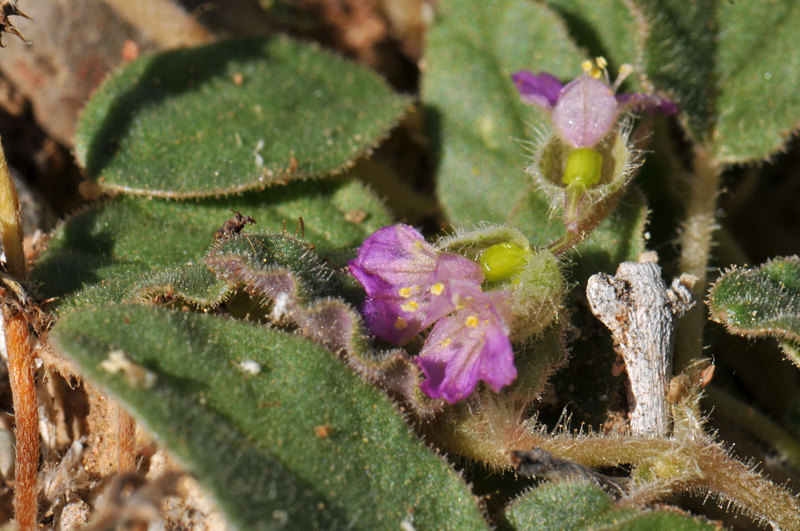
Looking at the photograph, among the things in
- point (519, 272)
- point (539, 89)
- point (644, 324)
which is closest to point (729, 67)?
point (539, 89)

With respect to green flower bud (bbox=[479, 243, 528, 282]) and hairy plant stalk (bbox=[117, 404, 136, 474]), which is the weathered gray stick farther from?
hairy plant stalk (bbox=[117, 404, 136, 474])

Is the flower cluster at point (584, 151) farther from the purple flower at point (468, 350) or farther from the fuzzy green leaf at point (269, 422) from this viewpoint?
the fuzzy green leaf at point (269, 422)

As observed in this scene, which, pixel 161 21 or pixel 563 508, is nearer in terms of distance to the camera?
pixel 563 508

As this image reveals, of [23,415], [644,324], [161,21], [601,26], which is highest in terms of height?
[601,26]

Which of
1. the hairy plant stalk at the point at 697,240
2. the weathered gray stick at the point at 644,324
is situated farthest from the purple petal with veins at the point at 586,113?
the hairy plant stalk at the point at 697,240

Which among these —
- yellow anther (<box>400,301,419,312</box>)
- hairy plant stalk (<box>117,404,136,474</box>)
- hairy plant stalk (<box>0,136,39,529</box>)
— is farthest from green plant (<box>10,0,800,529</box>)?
hairy plant stalk (<box>117,404,136,474</box>)

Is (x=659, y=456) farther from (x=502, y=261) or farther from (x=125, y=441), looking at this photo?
(x=125, y=441)

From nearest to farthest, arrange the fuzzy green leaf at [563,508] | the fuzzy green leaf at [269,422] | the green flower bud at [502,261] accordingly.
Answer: the fuzzy green leaf at [269,422] < the fuzzy green leaf at [563,508] < the green flower bud at [502,261]
